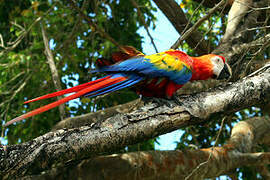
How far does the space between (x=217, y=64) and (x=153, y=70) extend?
2.11 feet

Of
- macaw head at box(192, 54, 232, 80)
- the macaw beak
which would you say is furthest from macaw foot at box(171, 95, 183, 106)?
the macaw beak

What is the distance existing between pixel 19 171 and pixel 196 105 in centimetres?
111

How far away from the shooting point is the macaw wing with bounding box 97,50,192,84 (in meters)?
2.18

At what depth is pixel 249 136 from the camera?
3.16 meters

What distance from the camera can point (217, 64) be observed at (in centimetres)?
257

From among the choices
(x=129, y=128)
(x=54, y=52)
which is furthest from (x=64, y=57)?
(x=129, y=128)

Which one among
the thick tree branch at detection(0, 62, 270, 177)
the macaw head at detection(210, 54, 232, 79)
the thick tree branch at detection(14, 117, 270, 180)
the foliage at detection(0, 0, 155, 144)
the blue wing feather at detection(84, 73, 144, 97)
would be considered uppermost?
the foliage at detection(0, 0, 155, 144)

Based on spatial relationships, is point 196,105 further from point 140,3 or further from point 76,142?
point 140,3

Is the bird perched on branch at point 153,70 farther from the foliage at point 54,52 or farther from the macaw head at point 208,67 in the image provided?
the foliage at point 54,52

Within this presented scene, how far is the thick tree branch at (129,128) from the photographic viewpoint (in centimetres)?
140

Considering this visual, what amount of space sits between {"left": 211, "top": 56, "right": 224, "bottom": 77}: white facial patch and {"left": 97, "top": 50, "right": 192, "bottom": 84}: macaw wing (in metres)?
0.26

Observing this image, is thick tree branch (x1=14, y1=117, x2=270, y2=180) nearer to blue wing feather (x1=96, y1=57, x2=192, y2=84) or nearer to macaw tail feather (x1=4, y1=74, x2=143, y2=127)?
blue wing feather (x1=96, y1=57, x2=192, y2=84)

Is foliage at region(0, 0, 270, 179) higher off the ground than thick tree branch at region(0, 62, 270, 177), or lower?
higher

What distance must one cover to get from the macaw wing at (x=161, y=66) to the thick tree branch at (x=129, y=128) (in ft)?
0.86
